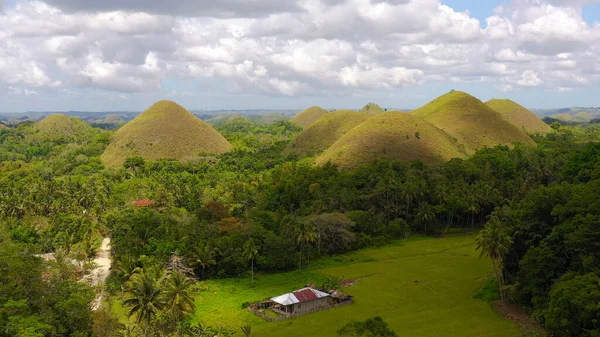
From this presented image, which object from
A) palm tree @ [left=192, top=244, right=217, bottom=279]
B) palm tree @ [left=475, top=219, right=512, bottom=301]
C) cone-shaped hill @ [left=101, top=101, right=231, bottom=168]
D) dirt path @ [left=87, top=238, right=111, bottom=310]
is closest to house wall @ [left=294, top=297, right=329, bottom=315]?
palm tree @ [left=192, top=244, right=217, bottom=279]

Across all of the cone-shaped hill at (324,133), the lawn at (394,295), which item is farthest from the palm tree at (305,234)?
the cone-shaped hill at (324,133)

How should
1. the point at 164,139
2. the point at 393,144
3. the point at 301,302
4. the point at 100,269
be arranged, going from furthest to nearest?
the point at 164,139 → the point at 393,144 → the point at 100,269 → the point at 301,302

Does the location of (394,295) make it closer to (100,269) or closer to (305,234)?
(305,234)

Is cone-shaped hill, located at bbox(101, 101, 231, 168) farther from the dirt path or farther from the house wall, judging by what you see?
the house wall

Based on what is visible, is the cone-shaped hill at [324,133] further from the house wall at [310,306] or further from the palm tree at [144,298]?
the palm tree at [144,298]

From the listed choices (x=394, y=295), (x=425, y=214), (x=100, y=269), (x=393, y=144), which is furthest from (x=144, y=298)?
(x=393, y=144)
